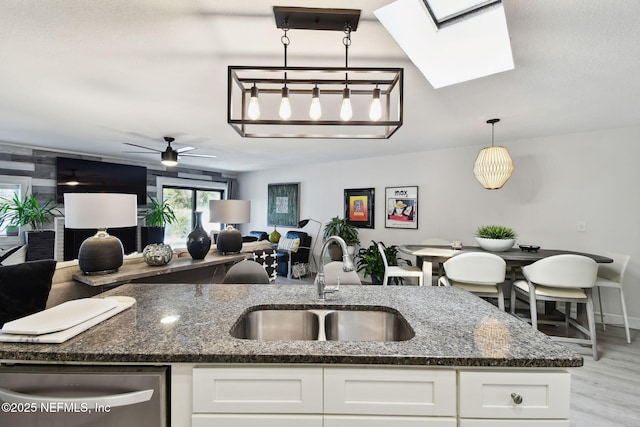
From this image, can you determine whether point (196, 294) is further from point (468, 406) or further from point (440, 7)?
point (440, 7)

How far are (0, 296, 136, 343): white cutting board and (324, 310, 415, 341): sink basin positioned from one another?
96cm

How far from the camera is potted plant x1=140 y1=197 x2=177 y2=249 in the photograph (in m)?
5.32

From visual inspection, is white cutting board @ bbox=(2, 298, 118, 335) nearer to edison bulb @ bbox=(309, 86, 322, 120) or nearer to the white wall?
edison bulb @ bbox=(309, 86, 322, 120)

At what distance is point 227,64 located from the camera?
1847 millimetres

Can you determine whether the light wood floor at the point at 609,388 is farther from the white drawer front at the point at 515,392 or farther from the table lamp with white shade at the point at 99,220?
the table lamp with white shade at the point at 99,220

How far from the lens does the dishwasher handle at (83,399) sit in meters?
0.84

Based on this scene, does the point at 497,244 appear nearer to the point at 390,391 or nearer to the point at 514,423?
the point at 514,423

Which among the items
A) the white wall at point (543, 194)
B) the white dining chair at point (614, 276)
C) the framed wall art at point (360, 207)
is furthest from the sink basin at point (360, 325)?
the framed wall art at point (360, 207)

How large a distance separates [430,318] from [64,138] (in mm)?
5060

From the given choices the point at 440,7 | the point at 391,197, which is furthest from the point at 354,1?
the point at 391,197

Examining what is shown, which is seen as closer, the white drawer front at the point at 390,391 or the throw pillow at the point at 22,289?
the white drawer front at the point at 390,391

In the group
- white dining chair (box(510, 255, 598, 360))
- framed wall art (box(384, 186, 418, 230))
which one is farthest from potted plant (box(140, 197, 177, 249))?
white dining chair (box(510, 255, 598, 360))

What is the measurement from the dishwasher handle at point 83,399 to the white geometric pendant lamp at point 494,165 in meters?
3.39

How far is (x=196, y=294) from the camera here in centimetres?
148
